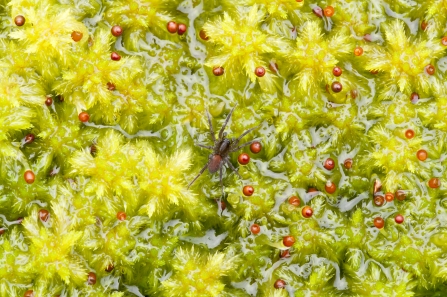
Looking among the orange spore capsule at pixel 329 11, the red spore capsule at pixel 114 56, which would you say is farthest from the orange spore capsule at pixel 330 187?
the red spore capsule at pixel 114 56

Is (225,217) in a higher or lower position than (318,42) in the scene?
lower

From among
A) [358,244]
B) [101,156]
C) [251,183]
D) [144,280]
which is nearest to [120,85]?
[101,156]

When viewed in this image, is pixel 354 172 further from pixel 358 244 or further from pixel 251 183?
pixel 251 183

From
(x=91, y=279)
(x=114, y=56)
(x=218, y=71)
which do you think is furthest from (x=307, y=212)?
(x=114, y=56)

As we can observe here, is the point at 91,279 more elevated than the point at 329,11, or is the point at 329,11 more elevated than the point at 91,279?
the point at 329,11

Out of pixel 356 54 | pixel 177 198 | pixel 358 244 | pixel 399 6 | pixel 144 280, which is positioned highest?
pixel 399 6

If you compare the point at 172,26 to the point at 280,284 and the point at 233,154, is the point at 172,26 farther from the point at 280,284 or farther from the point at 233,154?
the point at 280,284

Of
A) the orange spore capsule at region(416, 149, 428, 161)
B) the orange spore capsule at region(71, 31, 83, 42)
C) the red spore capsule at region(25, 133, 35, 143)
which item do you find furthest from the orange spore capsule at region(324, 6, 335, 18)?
the red spore capsule at region(25, 133, 35, 143)
